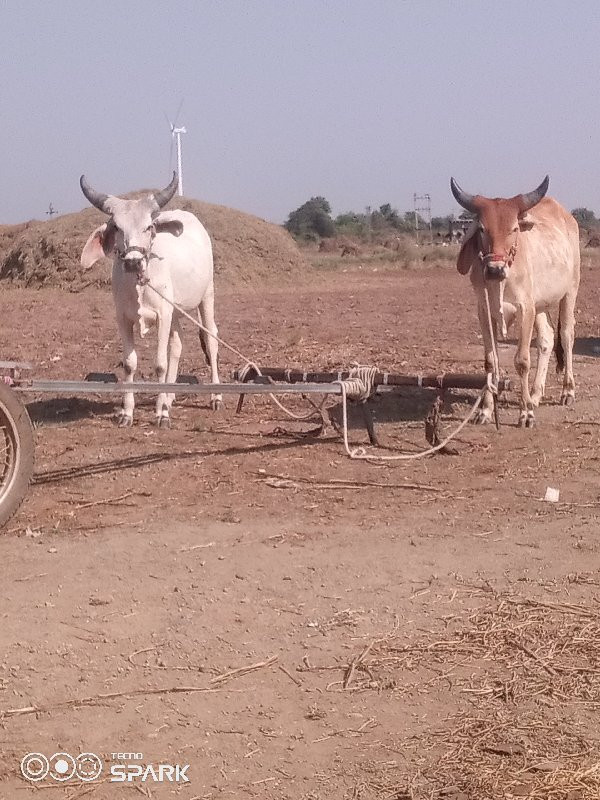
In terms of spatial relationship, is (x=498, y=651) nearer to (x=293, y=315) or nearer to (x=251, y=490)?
(x=251, y=490)

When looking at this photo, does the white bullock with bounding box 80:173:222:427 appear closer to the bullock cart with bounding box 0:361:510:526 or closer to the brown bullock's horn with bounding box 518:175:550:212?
the bullock cart with bounding box 0:361:510:526

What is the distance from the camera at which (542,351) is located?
10156 millimetres

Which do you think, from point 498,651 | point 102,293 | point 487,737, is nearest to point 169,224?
point 498,651

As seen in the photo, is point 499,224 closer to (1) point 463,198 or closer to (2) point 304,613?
(1) point 463,198

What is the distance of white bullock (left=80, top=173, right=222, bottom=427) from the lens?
27.9ft

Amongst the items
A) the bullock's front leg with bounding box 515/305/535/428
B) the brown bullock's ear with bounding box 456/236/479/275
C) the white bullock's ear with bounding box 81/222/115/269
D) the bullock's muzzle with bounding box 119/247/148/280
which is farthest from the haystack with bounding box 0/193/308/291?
the bullock's front leg with bounding box 515/305/535/428

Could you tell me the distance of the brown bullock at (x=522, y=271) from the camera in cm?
855

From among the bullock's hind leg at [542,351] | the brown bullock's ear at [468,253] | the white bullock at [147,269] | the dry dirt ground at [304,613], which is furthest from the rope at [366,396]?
the white bullock at [147,269]

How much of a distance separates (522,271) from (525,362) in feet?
2.64

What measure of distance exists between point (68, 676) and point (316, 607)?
1206mm

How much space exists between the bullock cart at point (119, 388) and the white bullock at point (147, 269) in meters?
1.07

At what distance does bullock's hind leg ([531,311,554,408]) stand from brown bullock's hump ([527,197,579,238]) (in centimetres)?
93

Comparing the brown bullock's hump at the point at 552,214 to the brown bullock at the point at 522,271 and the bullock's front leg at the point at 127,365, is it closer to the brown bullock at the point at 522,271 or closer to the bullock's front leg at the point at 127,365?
the brown bullock at the point at 522,271

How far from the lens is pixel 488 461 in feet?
24.2
